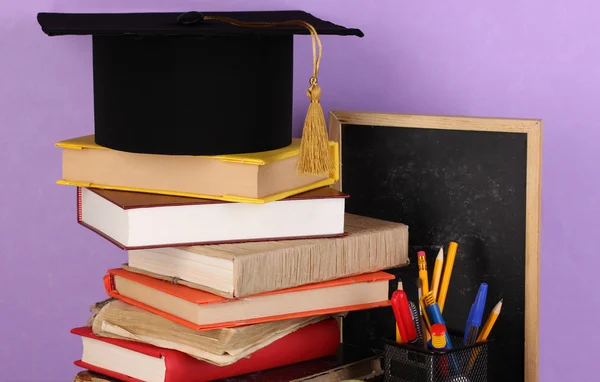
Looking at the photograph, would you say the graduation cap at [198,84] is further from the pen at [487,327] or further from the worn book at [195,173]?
the pen at [487,327]

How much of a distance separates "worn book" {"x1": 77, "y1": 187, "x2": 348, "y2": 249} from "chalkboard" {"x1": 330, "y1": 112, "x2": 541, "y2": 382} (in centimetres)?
13

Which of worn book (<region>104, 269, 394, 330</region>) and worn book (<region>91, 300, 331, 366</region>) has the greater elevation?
worn book (<region>104, 269, 394, 330</region>)

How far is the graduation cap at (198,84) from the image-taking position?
1.09 meters

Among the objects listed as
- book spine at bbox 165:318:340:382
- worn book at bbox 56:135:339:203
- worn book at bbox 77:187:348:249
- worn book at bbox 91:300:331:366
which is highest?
worn book at bbox 56:135:339:203

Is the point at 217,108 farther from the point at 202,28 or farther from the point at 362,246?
the point at 362,246

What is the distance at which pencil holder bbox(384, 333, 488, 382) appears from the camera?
1092mm

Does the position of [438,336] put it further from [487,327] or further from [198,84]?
[198,84]

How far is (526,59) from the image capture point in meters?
1.28

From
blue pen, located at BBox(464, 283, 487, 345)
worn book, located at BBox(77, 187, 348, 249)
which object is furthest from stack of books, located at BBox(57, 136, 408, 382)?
blue pen, located at BBox(464, 283, 487, 345)

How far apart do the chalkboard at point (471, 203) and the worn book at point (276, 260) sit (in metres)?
0.06

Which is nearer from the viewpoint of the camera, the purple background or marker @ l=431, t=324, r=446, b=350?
marker @ l=431, t=324, r=446, b=350

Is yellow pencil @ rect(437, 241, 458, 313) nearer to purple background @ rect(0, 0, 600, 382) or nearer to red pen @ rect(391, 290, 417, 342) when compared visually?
red pen @ rect(391, 290, 417, 342)

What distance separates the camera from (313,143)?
43.7 inches

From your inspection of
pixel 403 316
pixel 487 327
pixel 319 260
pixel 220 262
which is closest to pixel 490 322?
pixel 487 327
